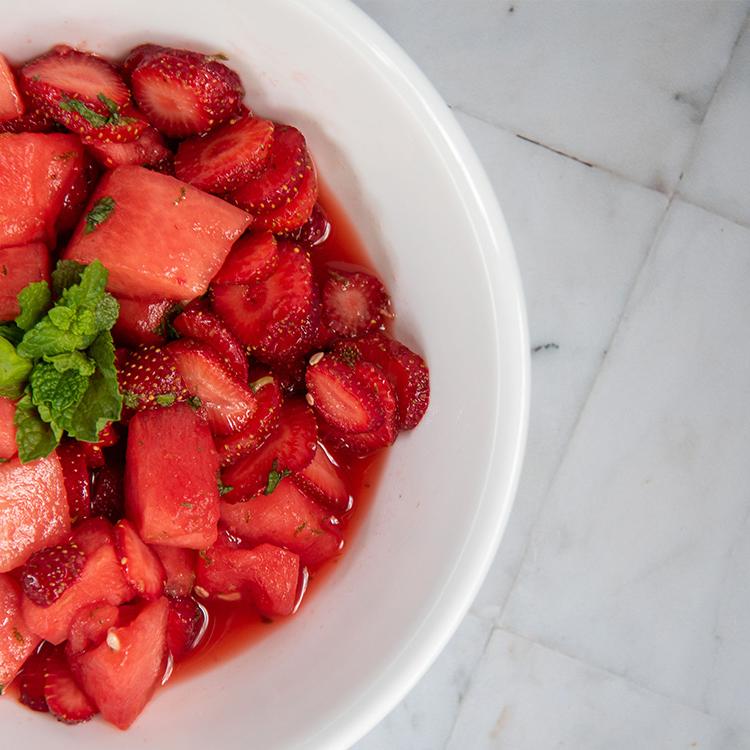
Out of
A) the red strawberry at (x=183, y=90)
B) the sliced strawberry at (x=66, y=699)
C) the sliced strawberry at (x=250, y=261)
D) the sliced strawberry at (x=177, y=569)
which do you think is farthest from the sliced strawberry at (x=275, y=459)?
the red strawberry at (x=183, y=90)

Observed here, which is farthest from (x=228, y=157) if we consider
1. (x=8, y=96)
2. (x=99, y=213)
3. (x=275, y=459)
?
(x=275, y=459)

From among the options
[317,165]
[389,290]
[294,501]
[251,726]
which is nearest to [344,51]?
[317,165]

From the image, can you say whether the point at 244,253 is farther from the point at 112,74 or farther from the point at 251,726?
the point at 251,726

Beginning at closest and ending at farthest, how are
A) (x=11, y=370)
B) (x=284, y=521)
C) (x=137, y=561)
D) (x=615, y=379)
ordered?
(x=11, y=370)
(x=137, y=561)
(x=284, y=521)
(x=615, y=379)

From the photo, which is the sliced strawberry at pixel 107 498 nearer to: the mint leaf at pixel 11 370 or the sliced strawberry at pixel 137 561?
the sliced strawberry at pixel 137 561

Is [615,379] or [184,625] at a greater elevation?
[615,379]

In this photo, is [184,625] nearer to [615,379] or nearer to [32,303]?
[32,303]
